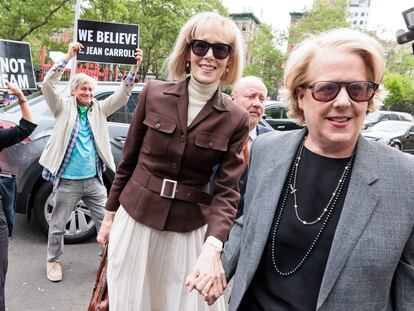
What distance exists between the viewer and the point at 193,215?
2.17 m

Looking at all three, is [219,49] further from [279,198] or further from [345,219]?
[345,219]

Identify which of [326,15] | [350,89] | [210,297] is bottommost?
[210,297]

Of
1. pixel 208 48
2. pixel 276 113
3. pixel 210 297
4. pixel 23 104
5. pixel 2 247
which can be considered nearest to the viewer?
pixel 210 297

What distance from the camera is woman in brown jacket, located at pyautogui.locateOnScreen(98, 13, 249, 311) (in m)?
2.07

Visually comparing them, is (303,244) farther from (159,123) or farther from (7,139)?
(7,139)

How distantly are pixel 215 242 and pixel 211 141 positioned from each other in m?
0.54

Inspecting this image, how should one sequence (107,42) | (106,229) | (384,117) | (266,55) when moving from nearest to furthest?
(106,229), (107,42), (384,117), (266,55)

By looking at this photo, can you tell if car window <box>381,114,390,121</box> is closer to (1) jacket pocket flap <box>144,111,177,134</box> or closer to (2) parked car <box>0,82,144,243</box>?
(2) parked car <box>0,82,144,243</box>

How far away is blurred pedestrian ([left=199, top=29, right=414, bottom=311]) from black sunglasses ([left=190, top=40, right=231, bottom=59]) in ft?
2.04

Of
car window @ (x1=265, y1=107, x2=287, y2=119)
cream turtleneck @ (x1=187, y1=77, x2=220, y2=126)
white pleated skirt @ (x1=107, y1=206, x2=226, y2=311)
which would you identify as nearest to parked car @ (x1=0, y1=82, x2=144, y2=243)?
white pleated skirt @ (x1=107, y1=206, x2=226, y2=311)

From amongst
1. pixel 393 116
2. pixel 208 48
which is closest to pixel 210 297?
pixel 208 48

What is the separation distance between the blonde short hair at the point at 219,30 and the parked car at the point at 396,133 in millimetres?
13499

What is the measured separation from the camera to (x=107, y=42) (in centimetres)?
509

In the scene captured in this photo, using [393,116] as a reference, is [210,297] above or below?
above
